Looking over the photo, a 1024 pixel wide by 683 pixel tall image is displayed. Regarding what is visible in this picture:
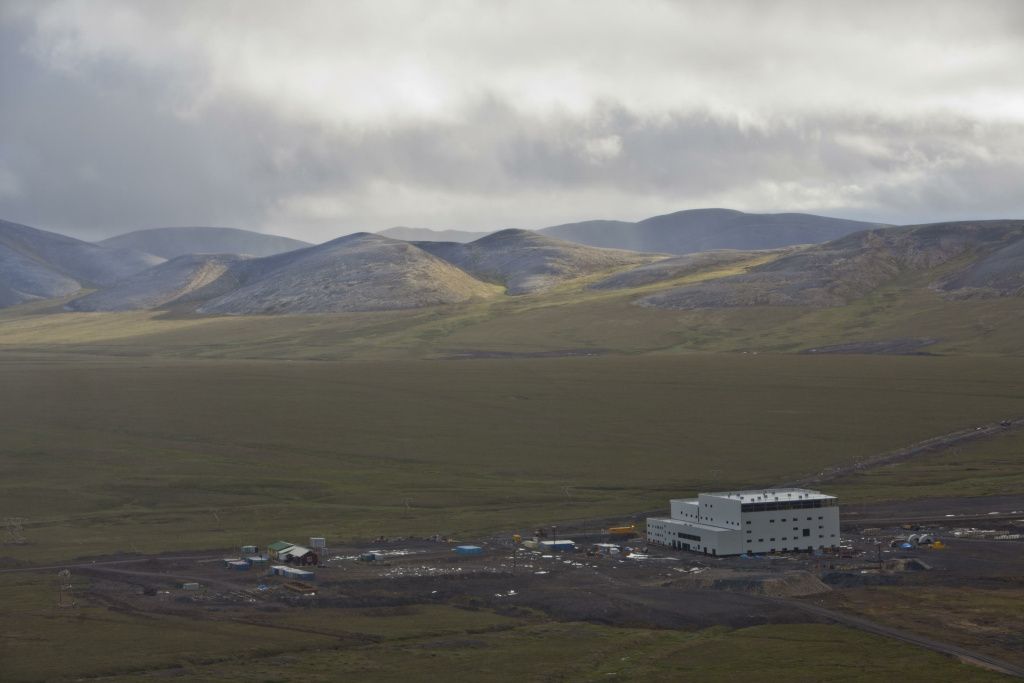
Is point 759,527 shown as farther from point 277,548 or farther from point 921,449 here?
point 921,449

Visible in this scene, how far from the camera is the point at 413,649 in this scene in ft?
195

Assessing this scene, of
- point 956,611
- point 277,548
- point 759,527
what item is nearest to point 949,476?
point 759,527

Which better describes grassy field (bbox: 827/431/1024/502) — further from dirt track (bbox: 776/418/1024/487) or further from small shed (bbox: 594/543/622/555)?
small shed (bbox: 594/543/622/555)

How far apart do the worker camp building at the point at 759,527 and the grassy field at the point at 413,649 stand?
759 inches

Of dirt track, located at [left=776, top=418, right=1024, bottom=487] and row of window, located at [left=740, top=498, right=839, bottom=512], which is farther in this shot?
dirt track, located at [left=776, top=418, right=1024, bottom=487]

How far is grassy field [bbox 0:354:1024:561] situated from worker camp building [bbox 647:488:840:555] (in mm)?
13455

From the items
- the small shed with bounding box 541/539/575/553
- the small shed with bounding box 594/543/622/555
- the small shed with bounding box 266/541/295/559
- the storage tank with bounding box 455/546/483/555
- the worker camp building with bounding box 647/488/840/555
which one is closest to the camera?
the small shed with bounding box 266/541/295/559

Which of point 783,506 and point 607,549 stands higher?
point 783,506

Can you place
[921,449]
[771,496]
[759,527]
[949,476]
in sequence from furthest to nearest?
[921,449] < [949,476] < [771,496] < [759,527]

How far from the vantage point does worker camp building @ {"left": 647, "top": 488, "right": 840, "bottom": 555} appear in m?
82.6

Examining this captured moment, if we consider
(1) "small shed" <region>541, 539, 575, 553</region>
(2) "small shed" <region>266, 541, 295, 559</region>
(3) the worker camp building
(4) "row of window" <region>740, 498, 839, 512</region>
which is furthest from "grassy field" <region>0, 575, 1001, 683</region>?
(4) "row of window" <region>740, 498, 839, 512</region>

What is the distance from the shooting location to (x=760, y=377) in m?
173

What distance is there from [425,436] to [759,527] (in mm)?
59552

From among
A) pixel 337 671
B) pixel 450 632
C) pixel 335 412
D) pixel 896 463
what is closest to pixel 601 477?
pixel 896 463
